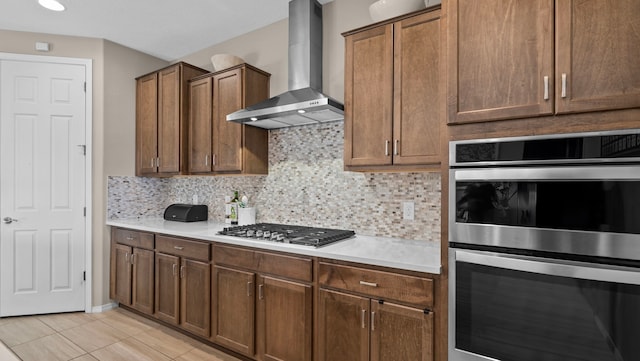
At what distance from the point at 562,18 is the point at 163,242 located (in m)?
3.13

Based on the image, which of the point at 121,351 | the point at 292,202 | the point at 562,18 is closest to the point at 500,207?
the point at 562,18

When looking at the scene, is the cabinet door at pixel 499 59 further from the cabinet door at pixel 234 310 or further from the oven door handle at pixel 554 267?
the cabinet door at pixel 234 310

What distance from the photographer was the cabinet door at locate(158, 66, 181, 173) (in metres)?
3.32

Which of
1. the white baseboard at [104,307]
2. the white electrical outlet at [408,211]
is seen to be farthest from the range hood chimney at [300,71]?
the white baseboard at [104,307]

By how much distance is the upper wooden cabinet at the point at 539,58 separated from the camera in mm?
1269

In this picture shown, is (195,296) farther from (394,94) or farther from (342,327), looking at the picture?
(394,94)

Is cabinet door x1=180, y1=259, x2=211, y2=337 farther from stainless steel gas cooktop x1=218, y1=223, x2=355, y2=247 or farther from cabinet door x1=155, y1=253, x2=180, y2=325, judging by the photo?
stainless steel gas cooktop x1=218, y1=223, x2=355, y2=247

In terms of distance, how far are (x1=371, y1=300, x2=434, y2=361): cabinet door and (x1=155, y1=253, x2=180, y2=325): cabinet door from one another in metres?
1.82

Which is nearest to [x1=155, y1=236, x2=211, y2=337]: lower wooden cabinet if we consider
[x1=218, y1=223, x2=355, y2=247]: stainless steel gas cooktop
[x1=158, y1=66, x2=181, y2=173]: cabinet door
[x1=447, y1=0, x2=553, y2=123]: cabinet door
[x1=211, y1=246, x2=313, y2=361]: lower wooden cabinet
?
[x1=211, y1=246, x2=313, y2=361]: lower wooden cabinet

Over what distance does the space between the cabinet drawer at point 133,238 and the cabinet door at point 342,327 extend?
194cm

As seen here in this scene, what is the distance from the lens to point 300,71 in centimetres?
270

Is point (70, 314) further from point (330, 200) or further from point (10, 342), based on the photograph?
point (330, 200)

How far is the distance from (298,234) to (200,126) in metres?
1.59

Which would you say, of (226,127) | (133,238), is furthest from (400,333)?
(133,238)
